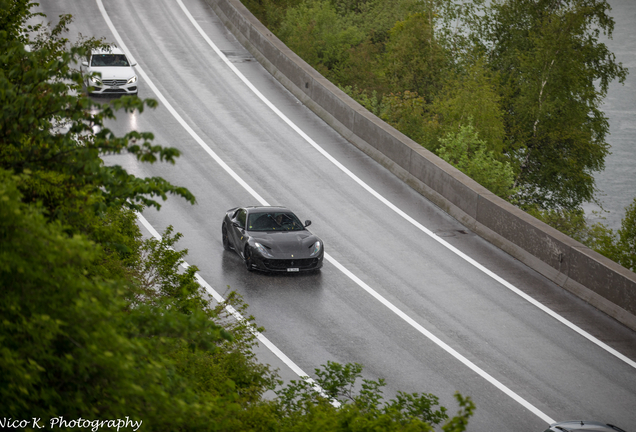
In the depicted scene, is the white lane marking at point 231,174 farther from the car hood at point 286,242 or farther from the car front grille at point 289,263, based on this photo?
the car hood at point 286,242

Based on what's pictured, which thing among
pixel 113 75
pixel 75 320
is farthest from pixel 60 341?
pixel 113 75

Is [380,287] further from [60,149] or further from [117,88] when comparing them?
[117,88]

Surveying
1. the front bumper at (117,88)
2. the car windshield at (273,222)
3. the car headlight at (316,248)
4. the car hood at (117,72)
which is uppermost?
the car hood at (117,72)

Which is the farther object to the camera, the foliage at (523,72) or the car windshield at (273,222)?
the foliage at (523,72)

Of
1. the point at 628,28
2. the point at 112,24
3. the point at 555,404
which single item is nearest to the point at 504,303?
the point at 555,404

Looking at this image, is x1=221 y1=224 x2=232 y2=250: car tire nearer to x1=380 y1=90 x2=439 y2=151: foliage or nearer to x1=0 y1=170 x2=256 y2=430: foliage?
x1=0 y1=170 x2=256 y2=430: foliage

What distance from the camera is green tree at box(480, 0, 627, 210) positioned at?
38.8 meters

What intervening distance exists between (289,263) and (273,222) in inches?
57.5

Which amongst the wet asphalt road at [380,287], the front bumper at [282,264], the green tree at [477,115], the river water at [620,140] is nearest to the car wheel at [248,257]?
the front bumper at [282,264]

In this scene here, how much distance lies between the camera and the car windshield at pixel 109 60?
29359 mm

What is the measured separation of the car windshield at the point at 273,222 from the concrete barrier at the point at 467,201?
18.2 ft

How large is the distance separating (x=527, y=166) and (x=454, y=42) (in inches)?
343

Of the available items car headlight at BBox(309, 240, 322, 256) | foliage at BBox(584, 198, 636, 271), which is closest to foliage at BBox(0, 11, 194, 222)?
car headlight at BBox(309, 240, 322, 256)

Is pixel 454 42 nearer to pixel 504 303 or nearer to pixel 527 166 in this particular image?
pixel 527 166
